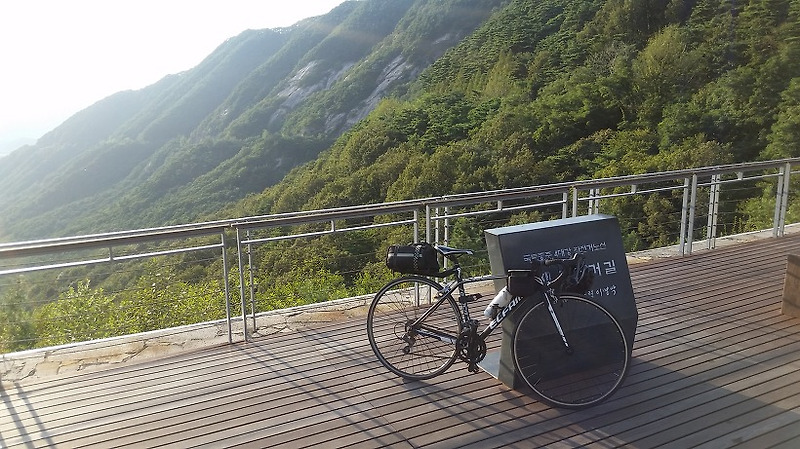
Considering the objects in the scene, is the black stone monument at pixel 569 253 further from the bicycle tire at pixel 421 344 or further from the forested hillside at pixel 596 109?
the forested hillside at pixel 596 109

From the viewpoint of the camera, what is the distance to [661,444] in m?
2.47

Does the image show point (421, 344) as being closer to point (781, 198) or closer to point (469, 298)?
point (469, 298)

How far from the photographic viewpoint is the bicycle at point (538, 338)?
114 inches

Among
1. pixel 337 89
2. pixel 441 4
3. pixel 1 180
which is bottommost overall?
pixel 1 180

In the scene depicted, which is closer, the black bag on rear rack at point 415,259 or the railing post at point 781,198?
the black bag on rear rack at point 415,259

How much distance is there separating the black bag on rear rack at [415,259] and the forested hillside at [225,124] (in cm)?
5613

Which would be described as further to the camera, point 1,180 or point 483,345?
point 1,180

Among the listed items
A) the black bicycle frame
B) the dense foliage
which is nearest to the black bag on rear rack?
the black bicycle frame

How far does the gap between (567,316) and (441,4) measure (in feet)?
278

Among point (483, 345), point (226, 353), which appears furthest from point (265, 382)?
point (483, 345)

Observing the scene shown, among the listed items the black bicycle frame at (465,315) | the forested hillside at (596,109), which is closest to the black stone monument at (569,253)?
the black bicycle frame at (465,315)

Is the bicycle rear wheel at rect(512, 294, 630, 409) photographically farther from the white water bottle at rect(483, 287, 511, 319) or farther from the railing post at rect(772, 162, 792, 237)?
the railing post at rect(772, 162, 792, 237)

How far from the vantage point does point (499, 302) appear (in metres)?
2.95

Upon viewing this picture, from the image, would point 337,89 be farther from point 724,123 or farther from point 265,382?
point 265,382
